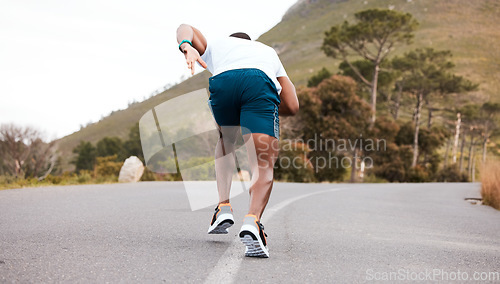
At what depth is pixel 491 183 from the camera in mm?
8656

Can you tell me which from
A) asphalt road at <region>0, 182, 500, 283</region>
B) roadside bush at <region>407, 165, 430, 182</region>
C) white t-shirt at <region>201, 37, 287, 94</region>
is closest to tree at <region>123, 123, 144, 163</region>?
roadside bush at <region>407, 165, 430, 182</region>

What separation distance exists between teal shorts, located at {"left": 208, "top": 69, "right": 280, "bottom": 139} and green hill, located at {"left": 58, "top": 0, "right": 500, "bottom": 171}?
52.4 m

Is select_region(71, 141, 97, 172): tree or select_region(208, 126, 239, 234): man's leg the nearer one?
select_region(208, 126, 239, 234): man's leg

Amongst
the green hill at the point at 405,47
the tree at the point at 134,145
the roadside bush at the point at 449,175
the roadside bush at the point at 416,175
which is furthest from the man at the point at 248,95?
the green hill at the point at 405,47

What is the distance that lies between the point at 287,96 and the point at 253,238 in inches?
43.9

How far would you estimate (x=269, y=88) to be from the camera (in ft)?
9.53

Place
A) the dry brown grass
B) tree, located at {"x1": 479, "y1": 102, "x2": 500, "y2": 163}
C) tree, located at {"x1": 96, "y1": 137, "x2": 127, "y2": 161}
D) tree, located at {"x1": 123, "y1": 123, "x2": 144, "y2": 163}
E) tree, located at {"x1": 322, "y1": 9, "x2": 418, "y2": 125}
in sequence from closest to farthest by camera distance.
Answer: the dry brown grass
tree, located at {"x1": 322, "y1": 9, "x2": 418, "y2": 125}
tree, located at {"x1": 123, "y1": 123, "x2": 144, "y2": 163}
tree, located at {"x1": 96, "y1": 137, "x2": 127, "y2": 161}
tree, located at {"x1": 479, "y1": 102, "x2": 500, "y2": 163}

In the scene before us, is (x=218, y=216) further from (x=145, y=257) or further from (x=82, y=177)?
(x=82, y=177)

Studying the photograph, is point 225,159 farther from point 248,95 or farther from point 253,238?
point 253,238

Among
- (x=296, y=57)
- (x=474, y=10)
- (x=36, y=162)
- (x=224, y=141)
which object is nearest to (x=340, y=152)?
(x=36, y=162)

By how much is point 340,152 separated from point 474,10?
10766 cm

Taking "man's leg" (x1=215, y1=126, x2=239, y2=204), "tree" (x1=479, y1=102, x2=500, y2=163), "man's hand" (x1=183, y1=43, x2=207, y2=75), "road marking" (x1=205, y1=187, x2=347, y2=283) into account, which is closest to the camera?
"road marking" (x1=205, y1=187, x2=347, y2=283)

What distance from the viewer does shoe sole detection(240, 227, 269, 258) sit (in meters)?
2.60

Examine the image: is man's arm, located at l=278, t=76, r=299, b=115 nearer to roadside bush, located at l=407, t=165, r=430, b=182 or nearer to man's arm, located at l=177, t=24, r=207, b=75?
man's arm, located at l=177, t=24, r=207, b=75
